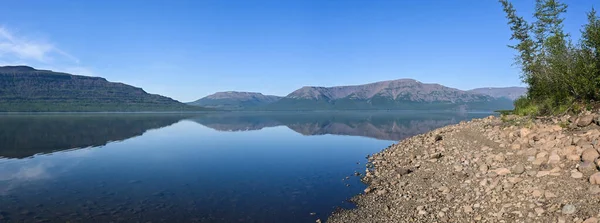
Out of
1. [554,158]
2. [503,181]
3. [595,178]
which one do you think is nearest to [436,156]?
[503,181]

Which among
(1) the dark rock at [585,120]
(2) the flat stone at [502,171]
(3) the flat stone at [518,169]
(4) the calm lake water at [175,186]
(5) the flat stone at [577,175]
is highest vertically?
(1) the dark rock at [585,120]

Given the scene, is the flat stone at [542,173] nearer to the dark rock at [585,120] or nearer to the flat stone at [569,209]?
the flat stone at [569,209]

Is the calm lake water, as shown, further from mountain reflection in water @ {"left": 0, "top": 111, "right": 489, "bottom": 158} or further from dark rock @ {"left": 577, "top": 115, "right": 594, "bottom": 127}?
dark rock @ {"left": 577, "top": 115, "right": 594, "bottom": 127}

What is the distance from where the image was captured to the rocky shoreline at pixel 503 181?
517 inches

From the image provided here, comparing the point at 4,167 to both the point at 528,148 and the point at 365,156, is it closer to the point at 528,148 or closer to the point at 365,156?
the point at 365,156

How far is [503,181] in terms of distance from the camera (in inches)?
642

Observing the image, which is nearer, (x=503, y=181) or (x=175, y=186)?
(x=503, y=181)

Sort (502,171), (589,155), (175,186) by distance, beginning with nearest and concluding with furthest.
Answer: (589,155) < (502,171) < (175,186)

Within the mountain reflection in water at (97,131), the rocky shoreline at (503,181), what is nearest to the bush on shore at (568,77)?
the rocky shoreline at (503,181)

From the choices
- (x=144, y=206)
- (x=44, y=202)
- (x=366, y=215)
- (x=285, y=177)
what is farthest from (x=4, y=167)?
(x=366, y=215)

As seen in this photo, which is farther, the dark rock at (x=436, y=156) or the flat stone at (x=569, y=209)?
the dark rock at (x=436, y=156)

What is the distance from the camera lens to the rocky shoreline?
13.1m

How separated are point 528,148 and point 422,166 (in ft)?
22.6

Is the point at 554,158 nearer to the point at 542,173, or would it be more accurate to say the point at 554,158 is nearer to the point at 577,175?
the point at 542,173
